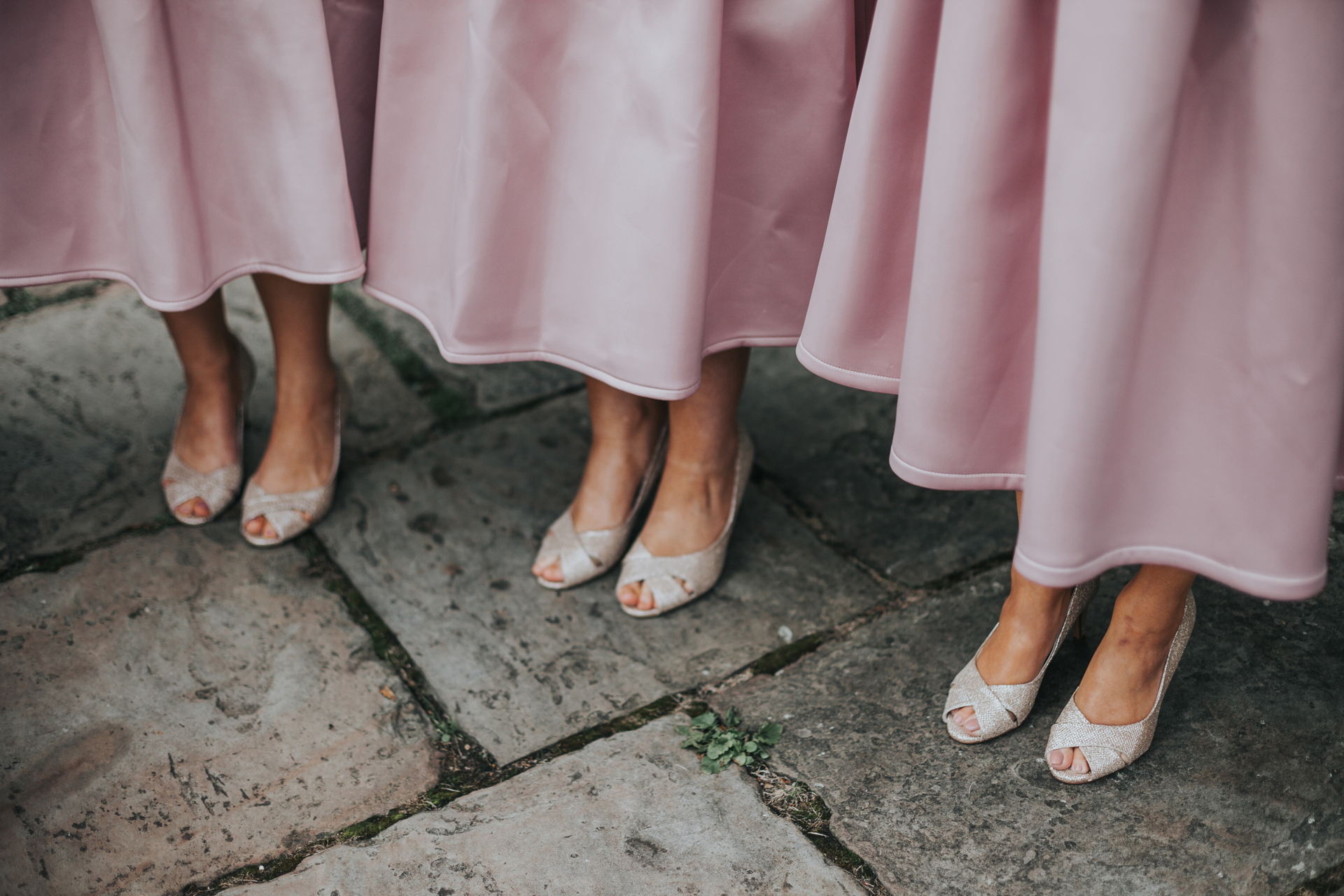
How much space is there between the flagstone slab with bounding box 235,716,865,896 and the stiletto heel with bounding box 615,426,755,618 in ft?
0.91

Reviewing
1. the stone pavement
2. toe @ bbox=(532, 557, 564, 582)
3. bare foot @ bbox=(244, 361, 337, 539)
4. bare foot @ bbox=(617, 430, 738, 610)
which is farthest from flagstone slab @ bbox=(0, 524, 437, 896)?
bare foot @ bbox=(617, 430, 738, 610)

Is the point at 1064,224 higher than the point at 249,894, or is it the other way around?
the point at 1064,224

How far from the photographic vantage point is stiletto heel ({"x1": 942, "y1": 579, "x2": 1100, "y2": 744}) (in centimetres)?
129

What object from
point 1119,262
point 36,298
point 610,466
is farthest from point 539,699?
point 36,298

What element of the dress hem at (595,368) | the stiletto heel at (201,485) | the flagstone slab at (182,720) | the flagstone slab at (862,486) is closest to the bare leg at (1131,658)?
the flagstone slab at (862,486)

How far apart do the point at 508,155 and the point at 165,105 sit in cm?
45

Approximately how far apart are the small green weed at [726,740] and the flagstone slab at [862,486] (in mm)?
384

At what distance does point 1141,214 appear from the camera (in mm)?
868

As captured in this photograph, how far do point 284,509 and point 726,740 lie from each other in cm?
81

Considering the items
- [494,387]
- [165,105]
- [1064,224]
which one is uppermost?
[1064,224]

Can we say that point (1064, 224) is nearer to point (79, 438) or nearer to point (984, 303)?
point (984, 303)

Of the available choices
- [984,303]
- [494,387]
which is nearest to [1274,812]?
[984,303]

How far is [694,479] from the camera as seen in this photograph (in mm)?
1543

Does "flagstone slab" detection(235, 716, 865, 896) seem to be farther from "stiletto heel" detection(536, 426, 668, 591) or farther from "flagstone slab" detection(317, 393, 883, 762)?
"stiletto heel" detection(536, 426, 668, 591)
